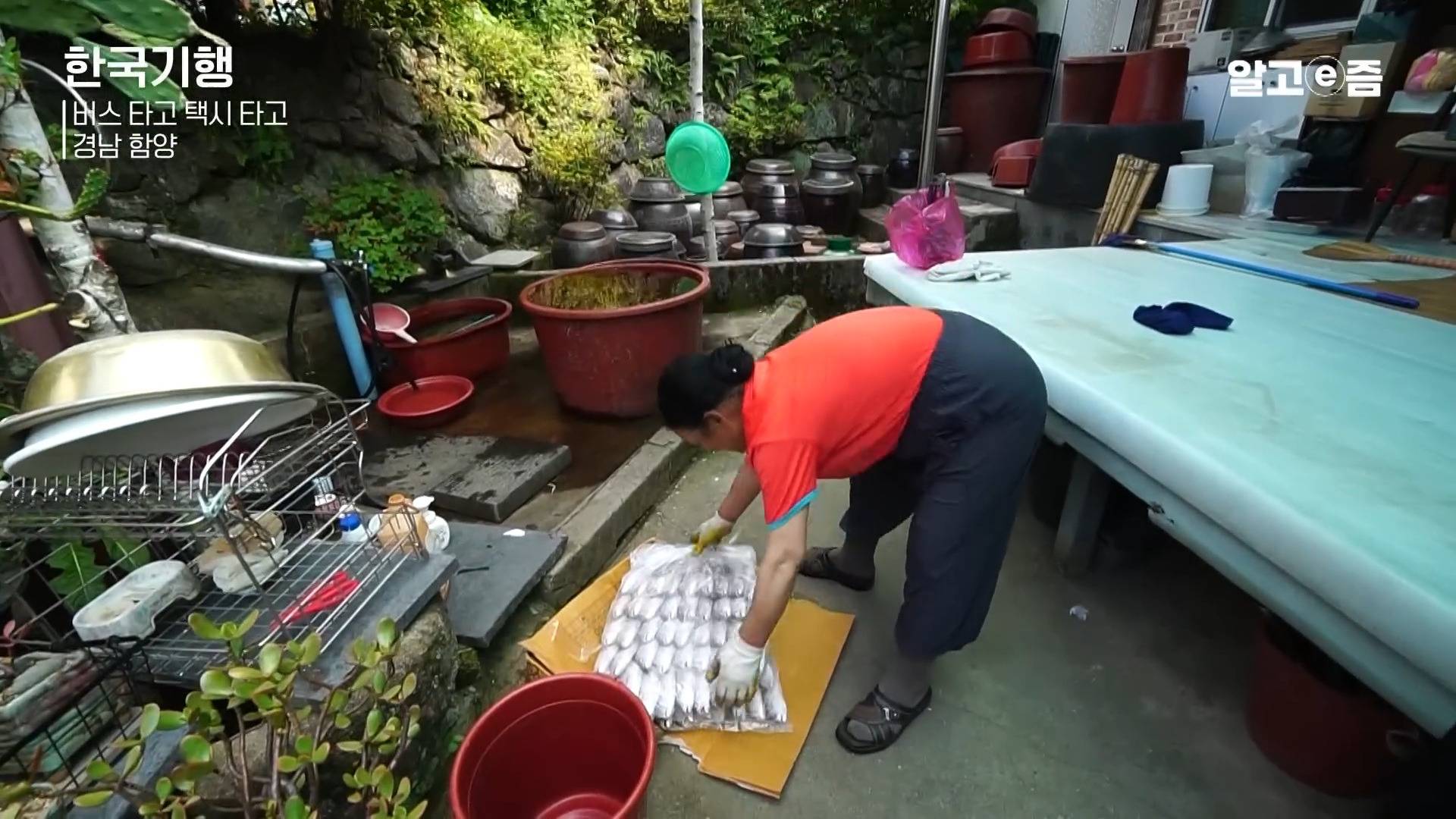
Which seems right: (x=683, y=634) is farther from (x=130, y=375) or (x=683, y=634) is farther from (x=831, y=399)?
(x=130, y=375)

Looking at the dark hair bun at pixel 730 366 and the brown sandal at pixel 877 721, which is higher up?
the dark hair bun at pixel 730 366

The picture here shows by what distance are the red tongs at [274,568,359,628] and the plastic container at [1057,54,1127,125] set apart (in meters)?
5.22

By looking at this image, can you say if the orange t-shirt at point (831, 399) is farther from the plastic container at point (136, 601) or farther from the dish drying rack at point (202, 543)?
the plastic container at point (136, 601)

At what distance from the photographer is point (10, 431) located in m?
0.89

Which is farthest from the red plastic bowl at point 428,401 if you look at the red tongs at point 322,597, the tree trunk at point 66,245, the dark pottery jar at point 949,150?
the dark pottery jar at point 949,150

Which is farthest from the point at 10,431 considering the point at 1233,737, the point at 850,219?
the point at 850,219

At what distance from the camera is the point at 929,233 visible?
270cm

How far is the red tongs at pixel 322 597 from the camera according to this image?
4.24ft

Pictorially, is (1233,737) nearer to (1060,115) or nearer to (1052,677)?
(1052,677)

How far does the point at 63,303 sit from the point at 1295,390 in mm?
2927

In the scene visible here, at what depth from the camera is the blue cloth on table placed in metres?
1.98

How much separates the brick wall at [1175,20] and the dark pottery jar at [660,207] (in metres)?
3.99

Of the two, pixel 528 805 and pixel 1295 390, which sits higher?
pixel 1295 390

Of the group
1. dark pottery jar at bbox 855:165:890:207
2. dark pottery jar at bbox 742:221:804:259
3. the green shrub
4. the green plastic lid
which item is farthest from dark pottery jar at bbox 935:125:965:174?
the green shrub
